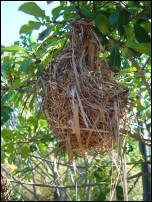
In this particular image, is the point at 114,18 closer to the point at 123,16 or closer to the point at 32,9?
the point at 123,16

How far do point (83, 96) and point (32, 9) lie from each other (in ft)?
1.14

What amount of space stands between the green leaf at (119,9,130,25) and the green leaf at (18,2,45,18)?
0.84 feet

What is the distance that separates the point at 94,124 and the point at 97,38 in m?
0.29

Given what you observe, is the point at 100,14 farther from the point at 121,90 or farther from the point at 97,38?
the point at 121,90

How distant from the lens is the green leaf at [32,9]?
108 cm

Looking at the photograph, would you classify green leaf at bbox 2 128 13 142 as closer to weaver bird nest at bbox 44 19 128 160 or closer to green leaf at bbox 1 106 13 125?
green leaf at bbox 1 106 13 125

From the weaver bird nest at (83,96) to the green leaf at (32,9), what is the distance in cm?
12

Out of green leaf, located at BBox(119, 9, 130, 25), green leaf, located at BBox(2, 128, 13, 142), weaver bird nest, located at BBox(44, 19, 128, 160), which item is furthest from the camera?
green leaf, located at BBox(2, 128, 13, 142)

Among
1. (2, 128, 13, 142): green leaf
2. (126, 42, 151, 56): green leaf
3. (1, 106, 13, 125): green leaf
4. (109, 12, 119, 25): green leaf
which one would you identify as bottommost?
(2, 128, 13, 142): green leaf

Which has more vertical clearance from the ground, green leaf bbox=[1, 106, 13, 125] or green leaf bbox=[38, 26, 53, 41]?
green leaf bbox=[38, 26, 53, 41]

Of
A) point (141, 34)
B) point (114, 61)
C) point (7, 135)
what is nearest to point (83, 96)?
point (114, 61)

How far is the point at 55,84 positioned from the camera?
102 centimetres

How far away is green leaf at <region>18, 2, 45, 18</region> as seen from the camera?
1082 millimetres

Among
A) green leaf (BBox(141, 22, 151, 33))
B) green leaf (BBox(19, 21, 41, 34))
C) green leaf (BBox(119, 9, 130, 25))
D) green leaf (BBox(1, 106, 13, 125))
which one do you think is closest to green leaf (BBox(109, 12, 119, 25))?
→ green leaf (BBox(119, 9, 130, 25))
